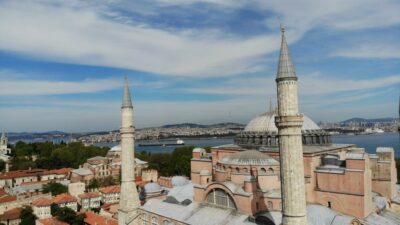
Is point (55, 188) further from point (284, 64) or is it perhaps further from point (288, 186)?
point (284, 64)

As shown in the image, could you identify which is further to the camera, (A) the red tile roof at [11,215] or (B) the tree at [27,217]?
(A) the red tile roof at [11,215]

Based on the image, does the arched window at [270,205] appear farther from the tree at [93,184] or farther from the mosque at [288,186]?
the tree at [93,184]

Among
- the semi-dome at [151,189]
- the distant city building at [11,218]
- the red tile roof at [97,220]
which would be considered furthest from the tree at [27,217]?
the semi-dome at [151,189]

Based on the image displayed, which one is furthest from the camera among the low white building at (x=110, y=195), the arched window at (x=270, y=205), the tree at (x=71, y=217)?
the low white building at (x=110, y=195)

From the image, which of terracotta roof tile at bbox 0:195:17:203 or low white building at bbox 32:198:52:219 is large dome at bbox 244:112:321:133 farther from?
terracotta roof tile at bbox 0:195:17:203

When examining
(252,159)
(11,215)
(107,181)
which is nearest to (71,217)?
(11,215)

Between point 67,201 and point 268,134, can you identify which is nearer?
point 268,134
